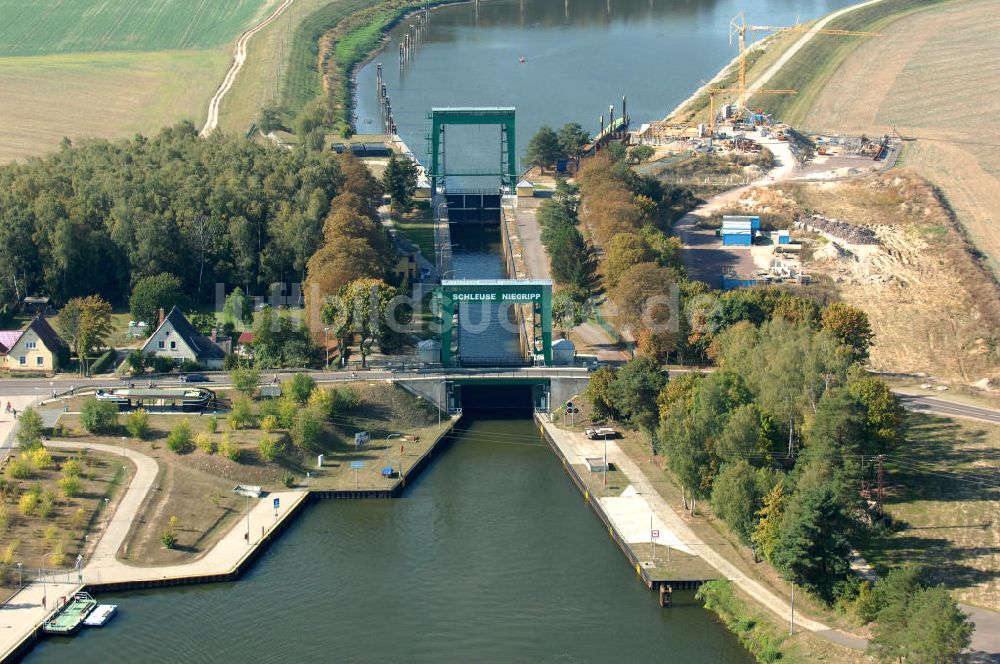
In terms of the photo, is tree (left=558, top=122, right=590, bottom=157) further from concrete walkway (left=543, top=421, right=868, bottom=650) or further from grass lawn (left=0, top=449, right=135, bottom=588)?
grass lawn (left=0, top=449, right=135, bottom=588)

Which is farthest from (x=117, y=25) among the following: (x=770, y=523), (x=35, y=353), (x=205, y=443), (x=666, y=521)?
(x=770, y=523)

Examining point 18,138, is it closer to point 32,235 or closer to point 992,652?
point 32,235

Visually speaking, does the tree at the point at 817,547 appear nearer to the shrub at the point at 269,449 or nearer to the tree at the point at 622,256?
the shrub at the point at 269,449

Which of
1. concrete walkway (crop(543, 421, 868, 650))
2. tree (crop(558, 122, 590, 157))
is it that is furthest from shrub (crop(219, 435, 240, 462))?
tree (crop(558, 122, 590, 157))

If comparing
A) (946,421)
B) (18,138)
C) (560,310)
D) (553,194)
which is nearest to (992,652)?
(946,421)

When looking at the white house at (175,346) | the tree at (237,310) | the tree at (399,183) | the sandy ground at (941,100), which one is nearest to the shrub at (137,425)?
the white house at (175,346)
